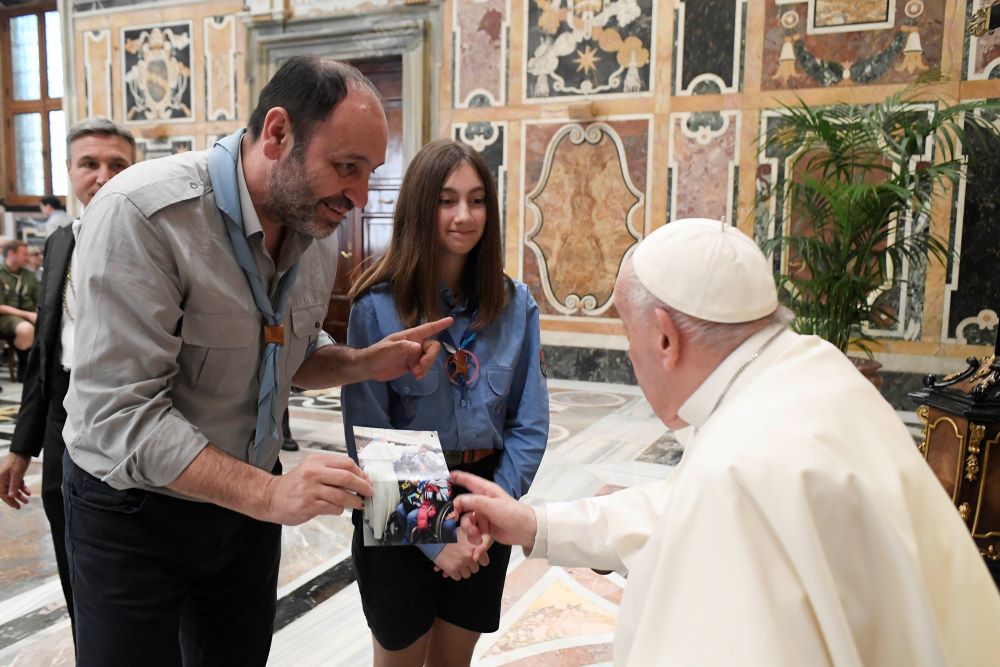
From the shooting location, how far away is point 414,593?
1984 mm

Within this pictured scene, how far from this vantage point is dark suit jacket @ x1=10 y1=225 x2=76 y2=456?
7.75 feet

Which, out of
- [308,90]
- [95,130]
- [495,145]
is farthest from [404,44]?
[308,90]

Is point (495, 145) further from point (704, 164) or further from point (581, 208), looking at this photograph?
point (704, 164)

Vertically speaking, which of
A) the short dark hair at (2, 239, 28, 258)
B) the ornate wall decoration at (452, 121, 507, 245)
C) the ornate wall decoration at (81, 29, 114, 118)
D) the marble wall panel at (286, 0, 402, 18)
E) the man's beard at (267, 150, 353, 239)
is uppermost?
the marble wall panel at (286, 0, 402, 18)

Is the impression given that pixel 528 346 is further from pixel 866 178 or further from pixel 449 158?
pixel 866 178

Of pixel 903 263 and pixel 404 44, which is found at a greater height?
pixel 404 44

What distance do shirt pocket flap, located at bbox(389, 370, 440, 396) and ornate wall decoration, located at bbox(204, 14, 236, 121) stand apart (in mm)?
8941

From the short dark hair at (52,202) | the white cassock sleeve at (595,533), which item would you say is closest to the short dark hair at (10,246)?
the short dark hair at (52,202)

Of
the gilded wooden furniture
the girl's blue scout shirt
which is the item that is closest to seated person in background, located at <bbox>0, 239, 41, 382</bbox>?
the girl's blue scout shirt

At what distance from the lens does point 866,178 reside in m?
6.98

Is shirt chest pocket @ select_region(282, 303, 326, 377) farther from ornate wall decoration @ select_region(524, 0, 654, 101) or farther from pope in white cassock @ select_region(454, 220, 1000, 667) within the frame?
ornate wall decoration @ select_region(524, 0, 654, 101)

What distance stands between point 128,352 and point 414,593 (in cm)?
92

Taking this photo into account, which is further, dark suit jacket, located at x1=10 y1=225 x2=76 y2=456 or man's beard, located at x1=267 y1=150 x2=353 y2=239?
dark suit jacket, located at x1=10 y1=225 x2=76 y2=456

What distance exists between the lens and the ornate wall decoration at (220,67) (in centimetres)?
980
